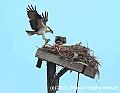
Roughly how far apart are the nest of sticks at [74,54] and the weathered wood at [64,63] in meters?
0.05

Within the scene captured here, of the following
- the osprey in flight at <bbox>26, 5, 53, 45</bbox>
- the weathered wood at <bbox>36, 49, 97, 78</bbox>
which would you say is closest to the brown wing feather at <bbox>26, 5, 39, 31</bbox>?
the osprey in flight at <bbox>26, 5, 53, 45</bbox>

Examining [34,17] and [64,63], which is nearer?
Answer: [64,63]

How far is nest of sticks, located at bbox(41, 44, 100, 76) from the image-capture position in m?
3.45

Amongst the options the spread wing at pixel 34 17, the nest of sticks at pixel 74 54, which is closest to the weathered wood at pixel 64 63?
the nest of sticks at pixel 74 54

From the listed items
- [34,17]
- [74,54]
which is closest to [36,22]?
[34,17]

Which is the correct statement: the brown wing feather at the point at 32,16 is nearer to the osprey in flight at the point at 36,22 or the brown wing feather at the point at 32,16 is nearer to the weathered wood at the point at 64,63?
the osprey in flight at the point at 36,22

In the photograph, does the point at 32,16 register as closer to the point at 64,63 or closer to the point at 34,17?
the point at 34,17

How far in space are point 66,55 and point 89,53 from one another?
0.51 m

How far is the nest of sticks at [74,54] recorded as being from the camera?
3.45 meters

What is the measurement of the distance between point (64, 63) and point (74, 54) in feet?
0.66

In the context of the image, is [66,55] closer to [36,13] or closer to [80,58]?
[80,58]

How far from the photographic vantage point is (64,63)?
3387 mm

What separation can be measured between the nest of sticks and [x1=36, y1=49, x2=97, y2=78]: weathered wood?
5 centimetres

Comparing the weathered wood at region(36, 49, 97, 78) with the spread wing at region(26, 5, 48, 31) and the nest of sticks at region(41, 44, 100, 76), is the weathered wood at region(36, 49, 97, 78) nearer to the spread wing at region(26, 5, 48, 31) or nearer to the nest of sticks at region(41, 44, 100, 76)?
the nest of sticks at region(41, 44, 100, 76)
